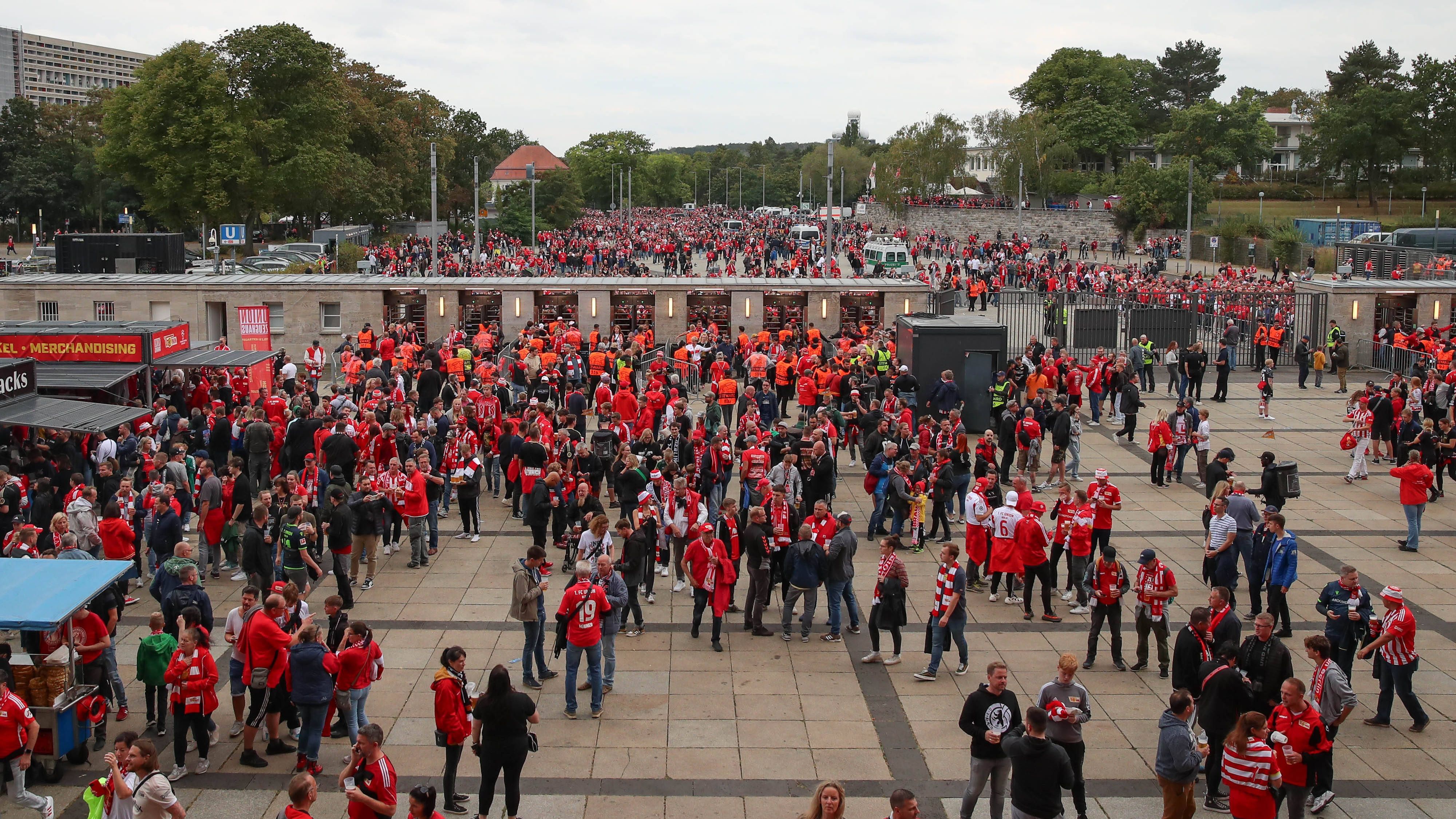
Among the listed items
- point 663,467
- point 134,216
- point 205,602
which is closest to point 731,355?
point 663,467

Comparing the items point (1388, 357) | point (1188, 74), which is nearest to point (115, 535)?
point (1388, 357)

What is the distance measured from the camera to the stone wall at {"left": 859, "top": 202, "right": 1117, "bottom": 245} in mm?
85312

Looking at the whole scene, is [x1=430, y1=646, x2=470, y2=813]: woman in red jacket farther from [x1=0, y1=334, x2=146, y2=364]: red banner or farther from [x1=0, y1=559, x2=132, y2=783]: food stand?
[x1=0, y1=334, x2=146, y2=364]: red banner

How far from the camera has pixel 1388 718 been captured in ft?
35.1


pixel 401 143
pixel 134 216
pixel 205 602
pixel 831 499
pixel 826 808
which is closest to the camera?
pixel 826 808

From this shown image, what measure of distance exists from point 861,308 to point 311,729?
26238 mm

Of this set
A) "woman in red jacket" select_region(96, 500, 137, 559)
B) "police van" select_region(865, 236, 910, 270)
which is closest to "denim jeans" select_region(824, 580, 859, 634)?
"woman in red jacket" select_region(96, 500, 137, 559)

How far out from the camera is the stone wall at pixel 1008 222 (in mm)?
85312

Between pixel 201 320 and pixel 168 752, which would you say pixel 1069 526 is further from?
pixel 201 320

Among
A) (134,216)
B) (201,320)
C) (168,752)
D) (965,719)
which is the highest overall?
(134,216)

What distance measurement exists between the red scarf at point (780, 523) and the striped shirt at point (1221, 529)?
4.56 metres

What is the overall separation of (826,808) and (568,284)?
92.5 ft

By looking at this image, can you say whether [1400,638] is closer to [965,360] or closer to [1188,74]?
[965,360]

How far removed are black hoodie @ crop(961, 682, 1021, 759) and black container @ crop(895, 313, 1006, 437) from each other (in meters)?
15.0
